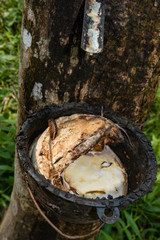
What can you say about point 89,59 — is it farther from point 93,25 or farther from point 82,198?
point 82,198

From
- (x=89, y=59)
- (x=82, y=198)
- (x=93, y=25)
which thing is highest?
(x=93, y=25)

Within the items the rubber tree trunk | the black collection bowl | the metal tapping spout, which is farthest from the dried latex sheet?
the metal tapping spout

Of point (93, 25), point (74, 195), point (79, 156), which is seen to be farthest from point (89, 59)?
point (74, 195)

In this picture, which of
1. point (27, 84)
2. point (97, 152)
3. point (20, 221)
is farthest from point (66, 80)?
point (20, 221)

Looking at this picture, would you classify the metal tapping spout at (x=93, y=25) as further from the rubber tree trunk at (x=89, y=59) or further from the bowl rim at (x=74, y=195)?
the bowl rim at (x=74, y=195)

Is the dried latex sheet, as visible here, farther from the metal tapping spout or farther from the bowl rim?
the metal tapping spout

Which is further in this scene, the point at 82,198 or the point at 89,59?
the point at 89,59

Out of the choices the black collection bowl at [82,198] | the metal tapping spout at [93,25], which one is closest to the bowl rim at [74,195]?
the black collection bowl at [82,198]

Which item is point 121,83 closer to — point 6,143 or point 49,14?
point 49,14

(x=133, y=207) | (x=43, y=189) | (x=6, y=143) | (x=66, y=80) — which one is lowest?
(x=133, y=207)
